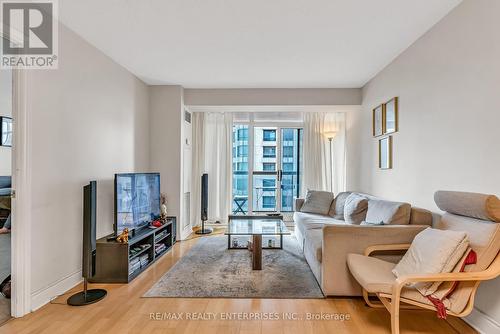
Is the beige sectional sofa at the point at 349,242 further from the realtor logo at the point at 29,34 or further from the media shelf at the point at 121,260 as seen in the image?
the realtor logo at the point at 29,34

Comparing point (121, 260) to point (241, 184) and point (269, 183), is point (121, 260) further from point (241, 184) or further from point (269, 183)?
point (269, 183)

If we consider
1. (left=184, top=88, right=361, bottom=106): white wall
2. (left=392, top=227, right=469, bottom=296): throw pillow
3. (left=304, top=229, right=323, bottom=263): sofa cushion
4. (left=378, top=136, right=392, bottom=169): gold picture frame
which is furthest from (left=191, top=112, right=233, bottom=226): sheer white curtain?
(left=392, top=227, right=469, bottom=296): throw pillow

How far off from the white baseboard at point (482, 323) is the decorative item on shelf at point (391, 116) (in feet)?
6.58

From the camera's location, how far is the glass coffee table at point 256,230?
3.10 metres

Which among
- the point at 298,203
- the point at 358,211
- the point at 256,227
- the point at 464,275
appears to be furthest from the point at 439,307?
the point at 298,203

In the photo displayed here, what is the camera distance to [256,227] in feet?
11.9

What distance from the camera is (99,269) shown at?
9.22 feet

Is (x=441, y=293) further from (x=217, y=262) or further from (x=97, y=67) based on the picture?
(x=97, y=67)

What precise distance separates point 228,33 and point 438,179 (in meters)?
2.42

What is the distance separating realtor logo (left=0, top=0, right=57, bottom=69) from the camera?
81.9 inches

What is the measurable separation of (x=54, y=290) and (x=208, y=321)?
149 cm

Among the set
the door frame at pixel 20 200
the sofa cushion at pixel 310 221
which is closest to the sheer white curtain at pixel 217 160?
the sofa cushion at pixel 310 221

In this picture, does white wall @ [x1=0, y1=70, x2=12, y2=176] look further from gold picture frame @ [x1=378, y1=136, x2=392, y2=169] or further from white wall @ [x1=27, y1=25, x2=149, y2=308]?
gold picture frame @ [x1=378, y1=136, x2=392, y2=169]

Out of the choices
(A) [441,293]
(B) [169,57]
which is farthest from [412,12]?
(B) [169,57]
